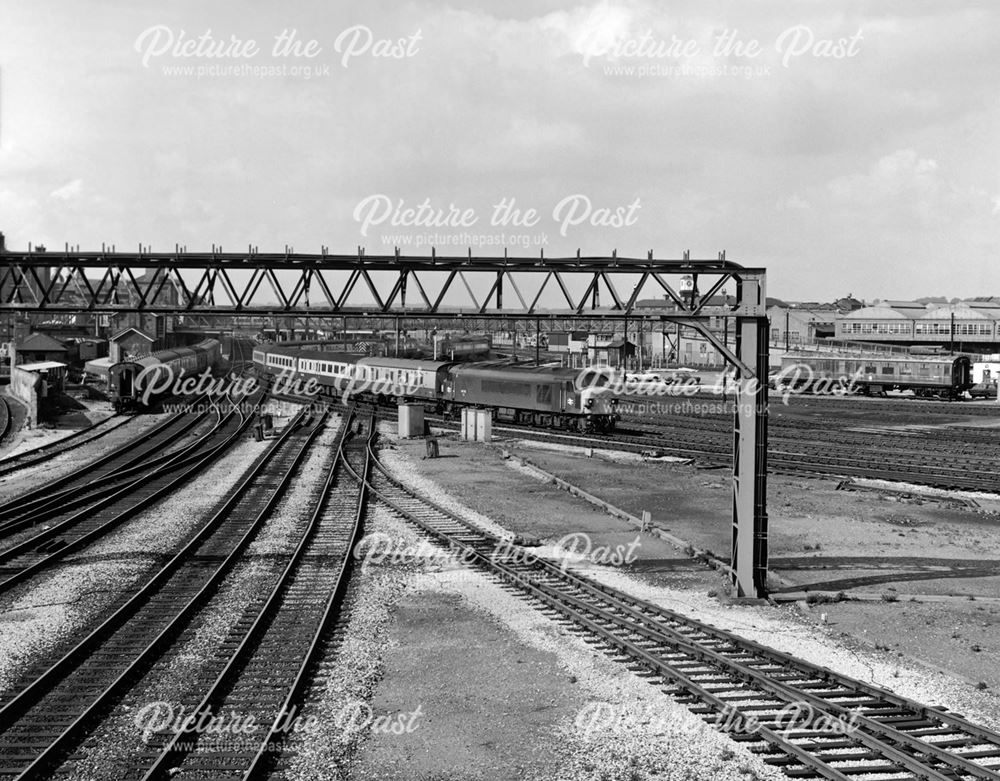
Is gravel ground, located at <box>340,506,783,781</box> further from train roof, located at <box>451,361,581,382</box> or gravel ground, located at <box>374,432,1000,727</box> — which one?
train roof, located at <box>451,361,581,382</box>

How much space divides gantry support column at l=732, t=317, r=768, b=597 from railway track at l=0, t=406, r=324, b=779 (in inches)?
426

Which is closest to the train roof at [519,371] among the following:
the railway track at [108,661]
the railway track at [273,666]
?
the railway track at [273,666]

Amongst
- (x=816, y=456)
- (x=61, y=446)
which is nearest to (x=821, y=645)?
(x=816, y=456)

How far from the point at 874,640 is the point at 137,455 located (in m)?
32.7

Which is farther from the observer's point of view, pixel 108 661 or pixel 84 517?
pixel 84 517

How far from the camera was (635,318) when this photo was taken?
1730cm

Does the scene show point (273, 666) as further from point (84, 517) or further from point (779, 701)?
point (84, 517)

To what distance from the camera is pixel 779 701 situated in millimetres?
12375

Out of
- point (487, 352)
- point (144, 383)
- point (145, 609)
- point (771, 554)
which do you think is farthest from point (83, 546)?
point (487, 352)

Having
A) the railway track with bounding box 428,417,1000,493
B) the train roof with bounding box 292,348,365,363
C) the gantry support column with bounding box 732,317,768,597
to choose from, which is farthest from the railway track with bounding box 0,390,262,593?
the train roof with bounding box 292,348,365,363

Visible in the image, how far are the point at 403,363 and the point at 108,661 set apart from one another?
42.1 m

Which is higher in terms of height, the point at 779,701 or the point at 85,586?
the point at 85,586

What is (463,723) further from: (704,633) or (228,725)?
(704,633)

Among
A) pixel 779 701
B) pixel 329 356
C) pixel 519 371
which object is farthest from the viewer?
pixel 329 356
